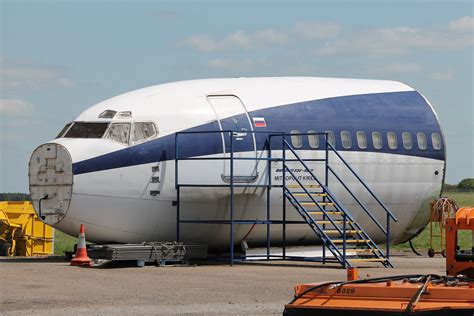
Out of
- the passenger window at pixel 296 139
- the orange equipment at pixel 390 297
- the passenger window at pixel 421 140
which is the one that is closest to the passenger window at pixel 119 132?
the passenger window at pixel 296 139

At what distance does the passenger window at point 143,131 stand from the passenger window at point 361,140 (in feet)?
18.1

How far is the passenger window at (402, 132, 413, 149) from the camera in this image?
97.6ft

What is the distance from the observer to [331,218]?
90.9 ft

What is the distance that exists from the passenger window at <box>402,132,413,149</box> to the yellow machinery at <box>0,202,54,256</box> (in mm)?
9643

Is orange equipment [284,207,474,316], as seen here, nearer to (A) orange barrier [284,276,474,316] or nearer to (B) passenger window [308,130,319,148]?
(A) orange barrier [284,276,474,316]

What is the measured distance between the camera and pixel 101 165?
25469 millimetres

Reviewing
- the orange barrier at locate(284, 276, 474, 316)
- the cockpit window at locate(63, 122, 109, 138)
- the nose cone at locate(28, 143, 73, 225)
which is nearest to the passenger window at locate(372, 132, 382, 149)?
the cockpit window at locate(63, 122, 109, 138)

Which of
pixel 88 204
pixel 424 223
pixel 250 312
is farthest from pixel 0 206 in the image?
pixel 250 312

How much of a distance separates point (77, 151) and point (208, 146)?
3.07m

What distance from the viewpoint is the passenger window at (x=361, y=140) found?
29.0 meters

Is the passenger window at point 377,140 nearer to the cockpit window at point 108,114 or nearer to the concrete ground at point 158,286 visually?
the concrete ground at point 158,286

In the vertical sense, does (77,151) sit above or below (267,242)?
above

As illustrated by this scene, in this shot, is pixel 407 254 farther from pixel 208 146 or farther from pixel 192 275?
pixel 192 275

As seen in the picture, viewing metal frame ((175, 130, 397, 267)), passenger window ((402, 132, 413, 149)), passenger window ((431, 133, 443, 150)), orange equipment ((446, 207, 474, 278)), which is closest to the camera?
orange equipment ((446, 207, 474, 278))
